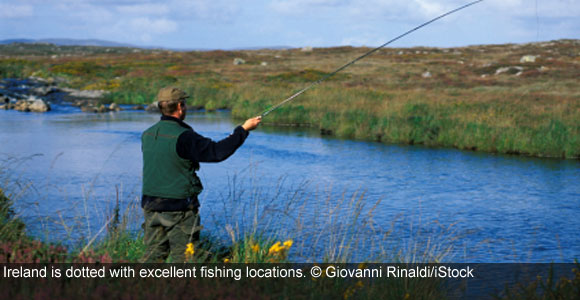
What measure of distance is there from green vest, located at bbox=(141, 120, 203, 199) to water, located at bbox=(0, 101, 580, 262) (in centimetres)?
99

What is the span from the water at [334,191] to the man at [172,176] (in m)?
0.87

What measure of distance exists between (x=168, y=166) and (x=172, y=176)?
0.27 feet

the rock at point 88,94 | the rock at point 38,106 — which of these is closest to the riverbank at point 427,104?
the rock at point 88,94

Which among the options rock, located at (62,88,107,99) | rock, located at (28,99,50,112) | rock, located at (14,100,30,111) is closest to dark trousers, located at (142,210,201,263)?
rock, located at (28,99,50,112)

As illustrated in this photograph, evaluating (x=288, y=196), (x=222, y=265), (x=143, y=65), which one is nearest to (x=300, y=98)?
(x=288, y=196)

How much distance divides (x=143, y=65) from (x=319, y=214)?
56119mm

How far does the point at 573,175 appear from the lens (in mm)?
14445

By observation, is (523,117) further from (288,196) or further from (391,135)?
(288,196)

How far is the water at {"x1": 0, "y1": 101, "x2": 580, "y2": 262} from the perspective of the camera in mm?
8516

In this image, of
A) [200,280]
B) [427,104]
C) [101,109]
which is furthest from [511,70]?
Answer: [200,280]

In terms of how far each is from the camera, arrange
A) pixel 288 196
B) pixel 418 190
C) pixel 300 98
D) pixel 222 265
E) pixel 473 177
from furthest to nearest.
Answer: pixel 300 98 → pixel 473 177 → pixel 418 190 → pixel 288 196 → pixel 222 265

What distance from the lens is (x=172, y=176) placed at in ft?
16.2

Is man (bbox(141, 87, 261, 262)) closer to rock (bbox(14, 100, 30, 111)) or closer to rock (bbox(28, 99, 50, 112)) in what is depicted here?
rock (bbox(28, 99, 50, 112))

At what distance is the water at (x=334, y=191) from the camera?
27.9 ft
